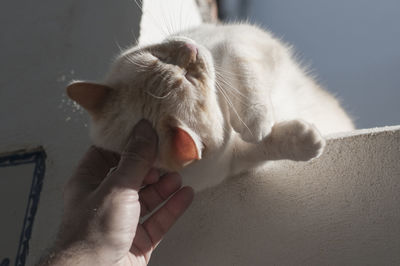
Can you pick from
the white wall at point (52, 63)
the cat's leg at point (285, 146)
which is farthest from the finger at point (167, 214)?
the white wall at point (52, 63)

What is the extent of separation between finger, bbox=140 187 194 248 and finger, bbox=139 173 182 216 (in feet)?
0.07

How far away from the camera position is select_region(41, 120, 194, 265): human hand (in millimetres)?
741

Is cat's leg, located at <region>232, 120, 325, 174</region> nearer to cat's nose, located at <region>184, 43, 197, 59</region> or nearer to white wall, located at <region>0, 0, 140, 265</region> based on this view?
cat's nose, located at <region>184, 43, 197, 59</region>

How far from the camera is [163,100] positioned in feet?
2.93

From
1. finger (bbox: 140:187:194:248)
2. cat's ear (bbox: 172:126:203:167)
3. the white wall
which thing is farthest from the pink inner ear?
the white wall

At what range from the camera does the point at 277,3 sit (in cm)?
318

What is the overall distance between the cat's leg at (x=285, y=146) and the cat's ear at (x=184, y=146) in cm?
24

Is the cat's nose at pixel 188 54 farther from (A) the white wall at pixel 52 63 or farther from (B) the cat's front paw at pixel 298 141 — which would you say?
(A) the white wall at pixel 52 63

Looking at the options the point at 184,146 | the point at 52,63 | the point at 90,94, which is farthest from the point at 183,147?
the point at 52,63

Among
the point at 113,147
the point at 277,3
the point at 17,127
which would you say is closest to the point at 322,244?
the point at 113,147

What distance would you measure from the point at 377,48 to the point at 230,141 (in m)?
1.70

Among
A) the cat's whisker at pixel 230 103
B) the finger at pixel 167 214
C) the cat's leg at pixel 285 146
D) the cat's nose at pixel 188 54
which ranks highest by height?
the cat's nose at pixel 188 54

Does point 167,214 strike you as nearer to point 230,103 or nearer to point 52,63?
point 230,103

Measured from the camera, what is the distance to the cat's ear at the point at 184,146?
81cm
